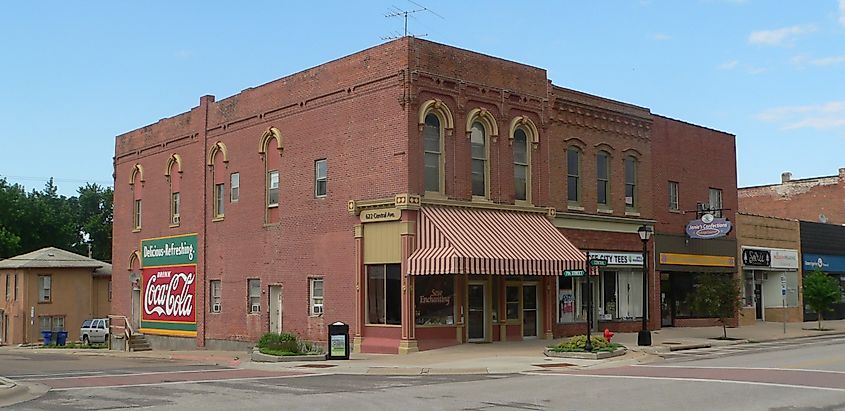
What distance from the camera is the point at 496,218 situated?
31281 mm

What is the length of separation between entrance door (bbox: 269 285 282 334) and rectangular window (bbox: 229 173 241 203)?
4.89 meters

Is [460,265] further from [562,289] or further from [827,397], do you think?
[827,397]

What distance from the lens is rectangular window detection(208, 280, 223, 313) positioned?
39688 mm

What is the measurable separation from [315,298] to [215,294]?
8.58 metres

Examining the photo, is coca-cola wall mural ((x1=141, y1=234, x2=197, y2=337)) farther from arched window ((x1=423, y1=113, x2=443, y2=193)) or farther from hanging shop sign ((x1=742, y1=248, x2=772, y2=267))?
hanging shop sign ((x1=742, y1=248, x2=772, y2=267))

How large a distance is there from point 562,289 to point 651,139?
29.8ft

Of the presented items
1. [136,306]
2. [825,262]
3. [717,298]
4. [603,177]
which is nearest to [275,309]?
[136,306]

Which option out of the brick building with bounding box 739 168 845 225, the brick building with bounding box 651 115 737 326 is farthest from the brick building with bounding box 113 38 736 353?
the brick building with bounding box 739 168 845 225

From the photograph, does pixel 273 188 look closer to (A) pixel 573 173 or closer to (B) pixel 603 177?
(A) pixel 573 173

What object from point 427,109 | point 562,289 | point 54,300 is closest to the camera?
point 427,109

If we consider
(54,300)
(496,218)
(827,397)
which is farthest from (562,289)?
(54,300)

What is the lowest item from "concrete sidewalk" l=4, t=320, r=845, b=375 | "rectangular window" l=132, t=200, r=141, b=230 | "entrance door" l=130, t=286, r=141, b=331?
"concrete sidewalk" l=4, t=320, r=845, b=375

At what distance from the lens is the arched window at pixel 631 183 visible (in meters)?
38.2

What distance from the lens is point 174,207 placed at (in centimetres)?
4350
